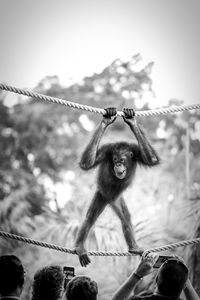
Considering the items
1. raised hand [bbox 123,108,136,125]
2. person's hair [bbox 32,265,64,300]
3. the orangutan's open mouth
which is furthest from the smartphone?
person's hair [bbox 32,265,64,300]

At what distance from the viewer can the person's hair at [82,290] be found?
96.3 inches

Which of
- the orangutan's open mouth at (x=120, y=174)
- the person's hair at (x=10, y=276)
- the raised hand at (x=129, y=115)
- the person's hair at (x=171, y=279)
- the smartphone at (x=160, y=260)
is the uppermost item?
the raised hand at (x=129, y=115)

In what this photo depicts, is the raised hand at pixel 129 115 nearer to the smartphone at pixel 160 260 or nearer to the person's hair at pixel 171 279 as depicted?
the smartphone at pixel 160 260

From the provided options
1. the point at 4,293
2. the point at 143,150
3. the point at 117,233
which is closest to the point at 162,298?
the point at 4,293

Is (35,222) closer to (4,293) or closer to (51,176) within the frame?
(51,176)

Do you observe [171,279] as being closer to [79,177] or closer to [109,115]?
[109,115]

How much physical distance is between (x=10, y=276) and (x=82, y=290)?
0.40 m

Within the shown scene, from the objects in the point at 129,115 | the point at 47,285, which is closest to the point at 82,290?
the point at 47,285

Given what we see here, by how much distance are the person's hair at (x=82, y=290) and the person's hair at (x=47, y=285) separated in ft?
0.39

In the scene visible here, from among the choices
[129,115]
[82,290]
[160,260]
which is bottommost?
[160,260]

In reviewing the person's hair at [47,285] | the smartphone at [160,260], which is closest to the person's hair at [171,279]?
the person's hair at [47,285]

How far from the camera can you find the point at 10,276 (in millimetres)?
2561

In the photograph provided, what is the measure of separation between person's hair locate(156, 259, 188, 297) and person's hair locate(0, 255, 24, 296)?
73 cm

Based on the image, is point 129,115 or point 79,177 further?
point 79,177
